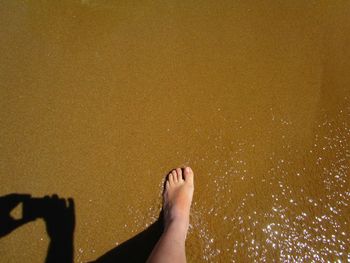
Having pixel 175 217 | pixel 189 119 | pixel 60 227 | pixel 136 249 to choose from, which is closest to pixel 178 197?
pixel 175 217

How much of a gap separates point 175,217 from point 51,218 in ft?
2.42

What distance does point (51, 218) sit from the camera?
1952 millimetres

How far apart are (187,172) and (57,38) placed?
1.40m

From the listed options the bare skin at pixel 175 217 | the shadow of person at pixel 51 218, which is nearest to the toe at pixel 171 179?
the bare skin at pixel 175 217

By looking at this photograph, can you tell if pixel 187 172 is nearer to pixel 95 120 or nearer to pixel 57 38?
pixel 95 120

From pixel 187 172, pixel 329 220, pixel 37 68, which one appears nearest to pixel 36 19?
pixel 37 68

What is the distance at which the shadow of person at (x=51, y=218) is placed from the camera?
6.19 ft

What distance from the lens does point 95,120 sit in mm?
2172

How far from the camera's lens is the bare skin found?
1642 mm

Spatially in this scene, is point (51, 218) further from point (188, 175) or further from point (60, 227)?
point (188, 175)

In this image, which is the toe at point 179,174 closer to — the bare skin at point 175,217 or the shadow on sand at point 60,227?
the bare skin at point 175,217

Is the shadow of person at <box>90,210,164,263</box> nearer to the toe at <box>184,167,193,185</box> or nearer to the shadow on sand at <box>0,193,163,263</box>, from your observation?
the shadow on sand at <box>0,193,163,263</box>

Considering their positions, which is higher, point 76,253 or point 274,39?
point 274,39

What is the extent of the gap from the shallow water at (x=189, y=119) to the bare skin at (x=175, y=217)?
0.21ft
